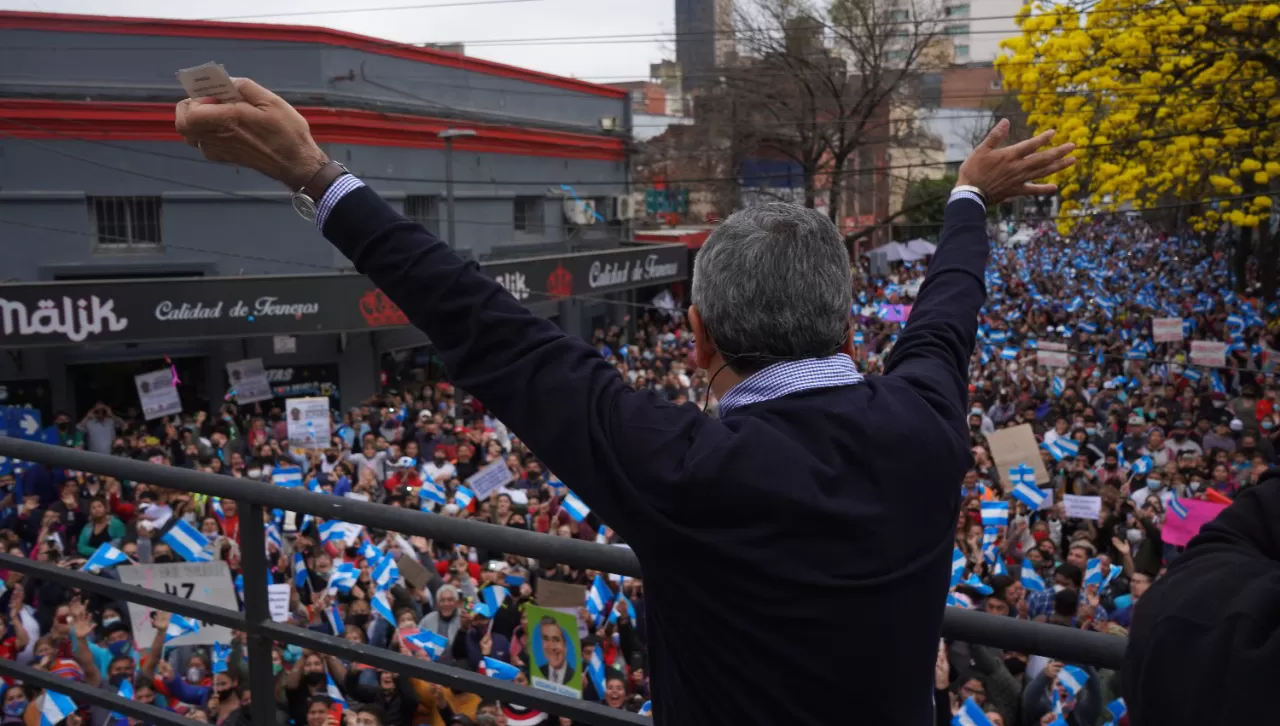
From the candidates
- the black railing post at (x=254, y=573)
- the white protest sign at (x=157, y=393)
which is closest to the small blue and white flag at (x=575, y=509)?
the black railing post at (x=254, y=573)

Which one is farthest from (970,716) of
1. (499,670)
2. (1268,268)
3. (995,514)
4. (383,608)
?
(1268,268)

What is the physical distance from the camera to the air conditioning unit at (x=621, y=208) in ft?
99.0

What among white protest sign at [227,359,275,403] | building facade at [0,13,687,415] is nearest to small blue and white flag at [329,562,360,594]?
building facade at [0,13,687,415]

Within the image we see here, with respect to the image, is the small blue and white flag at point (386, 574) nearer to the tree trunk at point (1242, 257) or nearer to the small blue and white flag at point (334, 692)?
the small blue and white flag at point (334, 692)

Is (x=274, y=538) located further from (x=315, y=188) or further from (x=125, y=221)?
(x=125, y=221)

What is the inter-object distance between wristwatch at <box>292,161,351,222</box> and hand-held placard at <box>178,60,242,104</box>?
0.16 metres

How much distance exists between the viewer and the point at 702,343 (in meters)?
1.72

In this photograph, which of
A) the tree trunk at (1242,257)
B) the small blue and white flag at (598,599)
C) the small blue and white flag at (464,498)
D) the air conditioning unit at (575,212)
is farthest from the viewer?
the air conditioning unit at (575,212)

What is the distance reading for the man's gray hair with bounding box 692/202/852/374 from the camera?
5.35 ft

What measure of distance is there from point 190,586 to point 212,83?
434 cm

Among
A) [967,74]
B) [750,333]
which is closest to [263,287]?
[750,333]

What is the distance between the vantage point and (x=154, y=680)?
5355 millimetres

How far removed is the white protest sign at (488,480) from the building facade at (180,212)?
631 cm

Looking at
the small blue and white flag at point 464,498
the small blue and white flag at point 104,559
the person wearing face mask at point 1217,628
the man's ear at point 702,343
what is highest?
the man's ear at point 702,343
